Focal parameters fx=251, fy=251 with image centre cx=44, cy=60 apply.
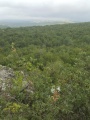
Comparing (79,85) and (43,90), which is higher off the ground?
(79,85)

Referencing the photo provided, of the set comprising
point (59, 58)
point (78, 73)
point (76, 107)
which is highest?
point (78, 73)

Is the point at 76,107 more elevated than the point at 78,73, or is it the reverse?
the point at 78,73

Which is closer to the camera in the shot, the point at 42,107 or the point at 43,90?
the point at 42,107

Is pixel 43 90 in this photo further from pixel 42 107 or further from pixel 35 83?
pixel 42 107

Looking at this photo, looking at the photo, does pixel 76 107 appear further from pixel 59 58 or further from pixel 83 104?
pixel 59 58

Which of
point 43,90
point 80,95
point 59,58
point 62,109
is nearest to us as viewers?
point 62,109

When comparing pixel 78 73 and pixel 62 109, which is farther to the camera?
pixel 78 73

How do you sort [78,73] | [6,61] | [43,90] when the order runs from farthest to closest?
[6,61] < [43,90] < [78,73]

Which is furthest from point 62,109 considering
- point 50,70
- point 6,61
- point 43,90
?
point 6,61

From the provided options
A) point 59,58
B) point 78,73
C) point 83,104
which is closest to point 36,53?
point 59,58
